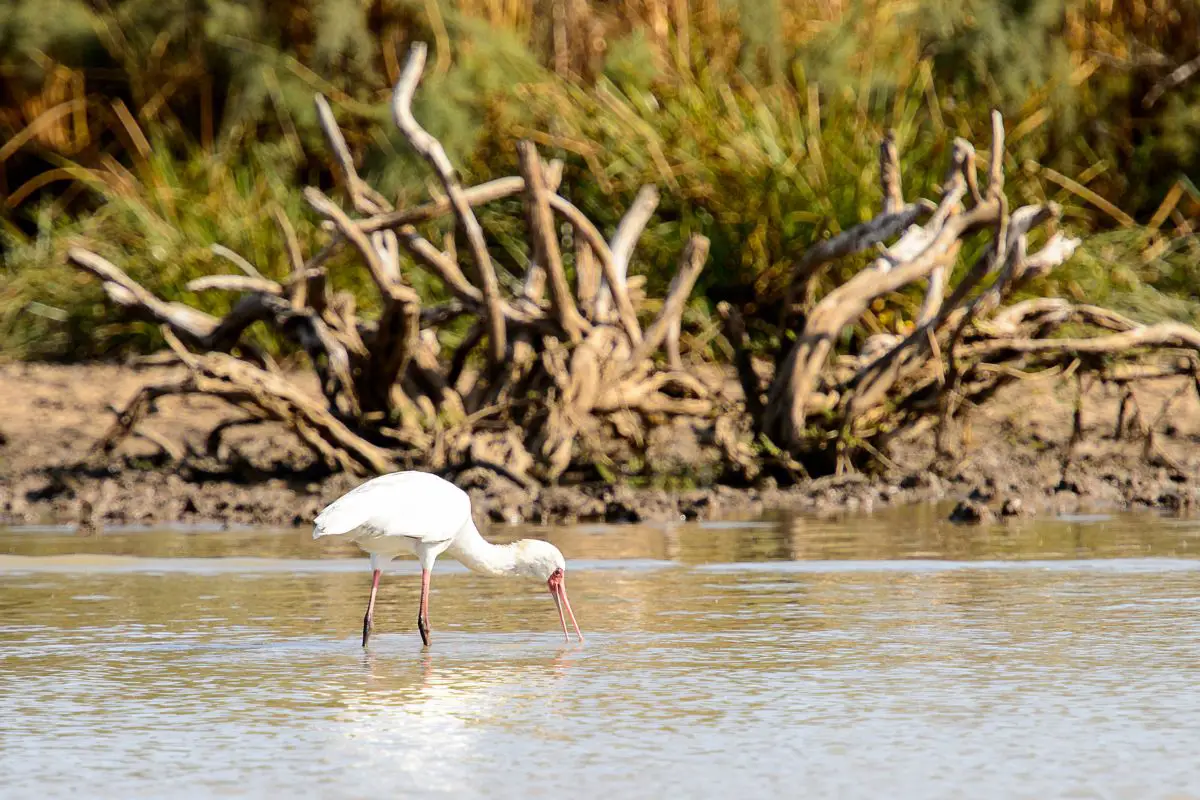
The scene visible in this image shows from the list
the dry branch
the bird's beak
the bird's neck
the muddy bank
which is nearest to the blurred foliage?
the muddy bank

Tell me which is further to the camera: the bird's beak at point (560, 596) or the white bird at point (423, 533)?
the bird's beak at point (560, 596)

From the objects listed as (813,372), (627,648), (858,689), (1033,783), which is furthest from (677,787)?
(813,372)

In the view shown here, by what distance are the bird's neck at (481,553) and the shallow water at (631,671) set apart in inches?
9.4

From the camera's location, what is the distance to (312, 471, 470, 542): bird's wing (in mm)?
7055

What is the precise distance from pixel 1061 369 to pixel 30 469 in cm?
636

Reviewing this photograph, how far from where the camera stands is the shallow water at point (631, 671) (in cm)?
509

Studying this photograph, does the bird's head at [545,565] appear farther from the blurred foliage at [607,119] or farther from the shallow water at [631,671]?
the blurred foliage at [607,119]

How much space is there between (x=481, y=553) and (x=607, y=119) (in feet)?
27.3

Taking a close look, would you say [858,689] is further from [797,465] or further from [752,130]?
[752,130]

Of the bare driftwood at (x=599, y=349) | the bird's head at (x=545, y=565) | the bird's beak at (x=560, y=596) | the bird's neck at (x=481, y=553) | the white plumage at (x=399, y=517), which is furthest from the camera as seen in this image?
the bare driftwood at (x=599, y=349)

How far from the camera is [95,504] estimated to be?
37.5ft

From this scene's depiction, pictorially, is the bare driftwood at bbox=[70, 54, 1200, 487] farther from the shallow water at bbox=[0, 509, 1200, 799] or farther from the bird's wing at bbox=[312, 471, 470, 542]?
the bird's wing at bbox=[312, 471, 470, 542]

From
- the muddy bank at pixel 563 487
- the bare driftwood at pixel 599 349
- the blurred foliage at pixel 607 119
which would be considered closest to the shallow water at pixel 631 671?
the muddy bank at pixel 563 487

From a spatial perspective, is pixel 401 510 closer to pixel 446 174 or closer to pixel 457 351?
pixel 446 174
